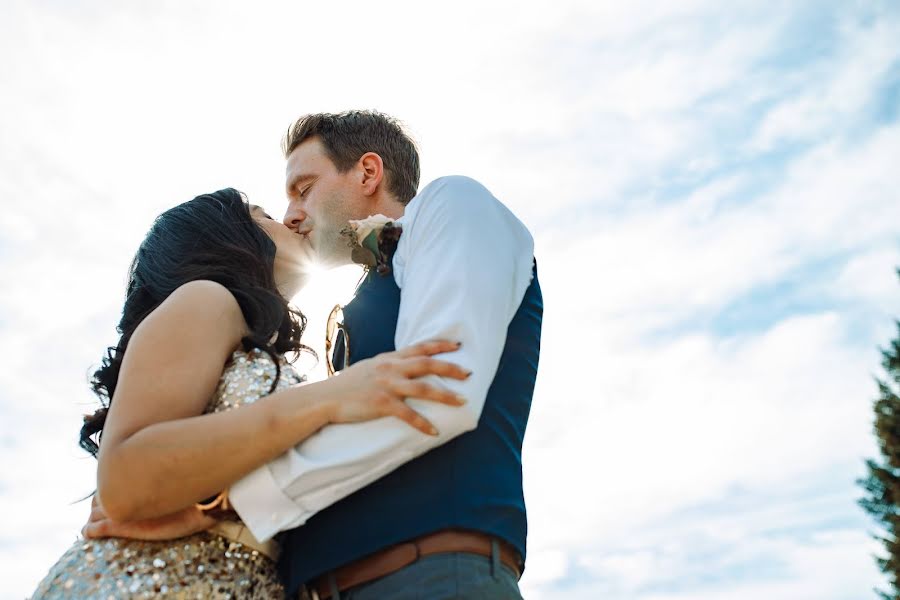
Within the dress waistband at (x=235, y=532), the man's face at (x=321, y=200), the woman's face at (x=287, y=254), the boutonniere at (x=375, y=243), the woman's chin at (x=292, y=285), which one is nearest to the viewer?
the dress waistband at (x=235, y=532)

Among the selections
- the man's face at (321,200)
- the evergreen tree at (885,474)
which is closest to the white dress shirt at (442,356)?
the man's face at (321,200)

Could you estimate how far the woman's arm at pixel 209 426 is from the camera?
7.75 feet

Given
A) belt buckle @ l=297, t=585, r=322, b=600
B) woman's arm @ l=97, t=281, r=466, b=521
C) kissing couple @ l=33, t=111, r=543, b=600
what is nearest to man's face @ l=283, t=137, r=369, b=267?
kissing couple @ l=33, t=111, r=543, b=600

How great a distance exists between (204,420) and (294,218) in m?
2.08

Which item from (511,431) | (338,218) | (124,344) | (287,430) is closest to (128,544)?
(287,430)

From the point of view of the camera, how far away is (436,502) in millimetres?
2430

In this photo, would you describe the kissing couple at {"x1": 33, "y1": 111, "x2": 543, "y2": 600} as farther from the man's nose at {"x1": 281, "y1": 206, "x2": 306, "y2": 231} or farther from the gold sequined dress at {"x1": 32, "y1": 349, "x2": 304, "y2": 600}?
the man's nose at {"x1": 281, "y1": 206, "x2": 306, "y2": 231}

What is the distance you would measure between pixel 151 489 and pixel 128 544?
0.28 meters

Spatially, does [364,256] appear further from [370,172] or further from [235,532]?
[370,172]

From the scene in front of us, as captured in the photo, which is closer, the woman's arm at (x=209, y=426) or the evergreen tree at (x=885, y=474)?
the woman's arm at (x=209, y=426)

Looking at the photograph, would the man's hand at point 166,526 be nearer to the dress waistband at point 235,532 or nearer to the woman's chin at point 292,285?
the dress waistband at point 235,532

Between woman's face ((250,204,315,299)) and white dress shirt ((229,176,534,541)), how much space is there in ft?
3.59

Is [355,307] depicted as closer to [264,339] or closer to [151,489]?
[264,339]

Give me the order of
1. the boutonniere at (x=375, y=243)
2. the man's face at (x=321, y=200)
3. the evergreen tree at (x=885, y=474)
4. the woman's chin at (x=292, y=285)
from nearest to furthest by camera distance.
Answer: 1. the boutonniere at (x=375, y=243)
2. the woman's chin at (x=292, y=285)
3. the man's face at (x=321, y=200)
4. the evergreen tree at (x=885, y=474)
